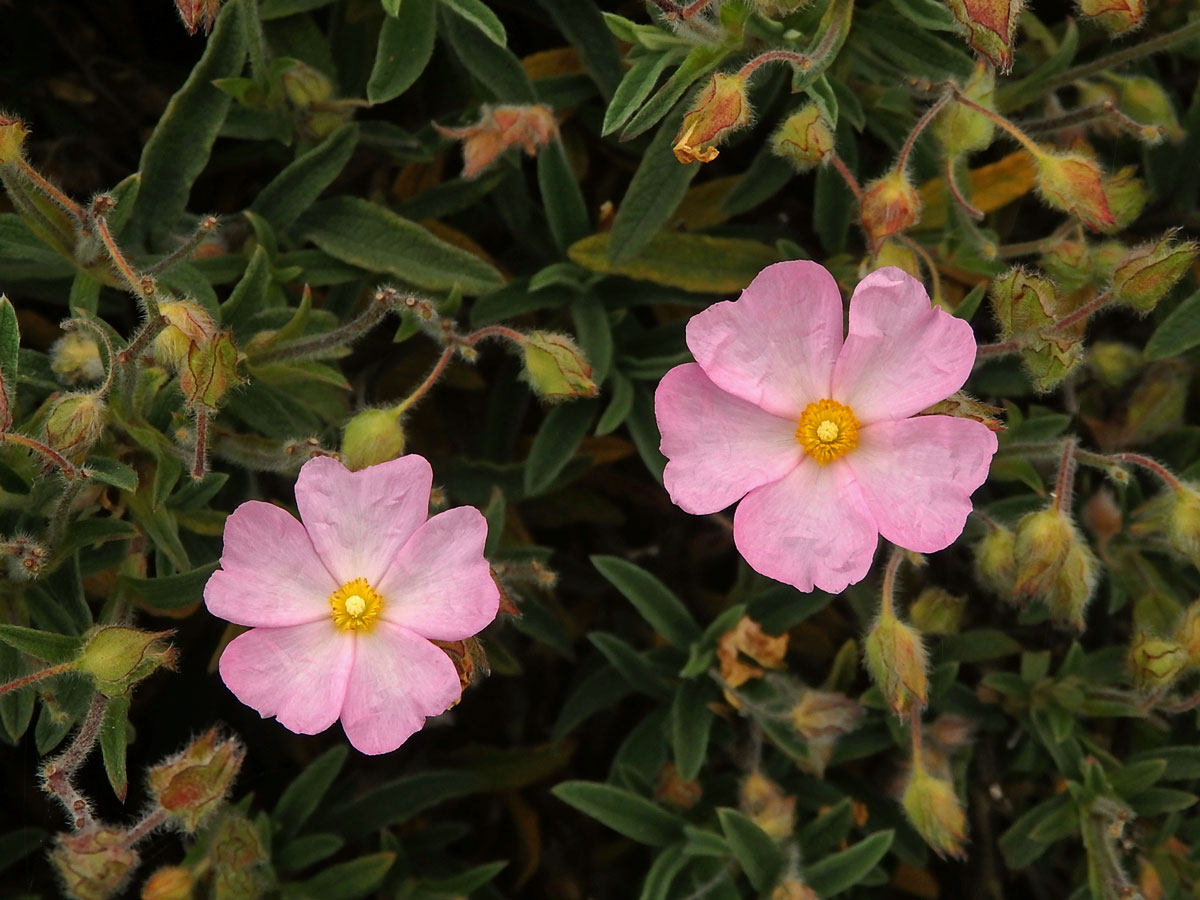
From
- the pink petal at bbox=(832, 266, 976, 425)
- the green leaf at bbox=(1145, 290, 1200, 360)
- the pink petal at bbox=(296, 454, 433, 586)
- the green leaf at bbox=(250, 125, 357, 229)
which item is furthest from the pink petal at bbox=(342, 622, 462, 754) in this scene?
the green leaf at bbox=(1145, 290, 1200, 360)

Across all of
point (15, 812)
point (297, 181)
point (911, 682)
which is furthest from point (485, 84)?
point (15, 812)

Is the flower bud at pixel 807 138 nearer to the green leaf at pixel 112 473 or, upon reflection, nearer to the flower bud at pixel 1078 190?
the flower bud at pixel 1078 190

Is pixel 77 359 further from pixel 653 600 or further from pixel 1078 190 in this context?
pixel 1078 190

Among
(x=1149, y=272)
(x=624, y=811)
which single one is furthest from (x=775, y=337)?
(x=624, y=811)

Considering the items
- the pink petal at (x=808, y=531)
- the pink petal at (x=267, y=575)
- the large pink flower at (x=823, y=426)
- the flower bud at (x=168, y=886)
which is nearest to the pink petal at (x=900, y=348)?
the large pink flower at (x=823, y=426)

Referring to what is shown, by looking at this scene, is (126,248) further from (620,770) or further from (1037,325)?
(1037,325)

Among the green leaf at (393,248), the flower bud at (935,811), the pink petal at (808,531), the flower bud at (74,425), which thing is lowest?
the flower bud at (935,811)

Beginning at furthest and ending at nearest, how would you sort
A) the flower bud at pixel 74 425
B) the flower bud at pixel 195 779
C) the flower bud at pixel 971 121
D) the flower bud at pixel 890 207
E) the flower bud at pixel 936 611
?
the flower bud at pixel 936 611 < the flower bud at pixel 971 121 < the flower bud at pixel 890 207 < the flower bud at pixel 195 779 < the flower bud at pixel 74 425
